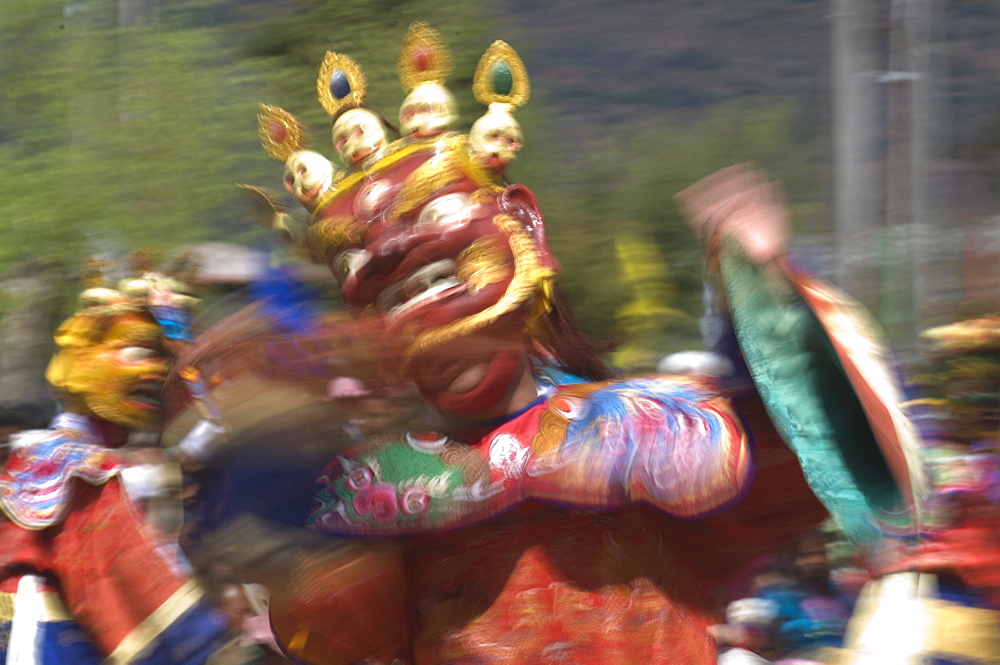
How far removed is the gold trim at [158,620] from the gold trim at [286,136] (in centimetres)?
92

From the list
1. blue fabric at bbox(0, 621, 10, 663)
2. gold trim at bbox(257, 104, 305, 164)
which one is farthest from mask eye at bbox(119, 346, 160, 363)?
gold trim at bbox(257, 104, 305, 164)

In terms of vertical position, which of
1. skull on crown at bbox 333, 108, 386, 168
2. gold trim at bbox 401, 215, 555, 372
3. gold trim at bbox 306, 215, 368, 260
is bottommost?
gold trim at bbox 401, 215, 555, 372

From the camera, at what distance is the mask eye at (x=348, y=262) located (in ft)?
6.20

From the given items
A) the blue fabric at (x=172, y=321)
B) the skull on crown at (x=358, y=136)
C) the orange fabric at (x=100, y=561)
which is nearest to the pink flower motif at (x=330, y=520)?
the skull on crown at (x=358, y=136)

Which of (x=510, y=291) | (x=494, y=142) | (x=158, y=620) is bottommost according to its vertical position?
(x=158, y=620)

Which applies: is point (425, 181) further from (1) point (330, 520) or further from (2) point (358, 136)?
(1) point (330, 520)

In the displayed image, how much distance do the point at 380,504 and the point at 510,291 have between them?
40 cm

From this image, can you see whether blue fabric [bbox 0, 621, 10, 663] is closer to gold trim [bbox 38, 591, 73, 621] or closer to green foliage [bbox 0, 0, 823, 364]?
gold trim [bbox 38, 591, 73, 621]

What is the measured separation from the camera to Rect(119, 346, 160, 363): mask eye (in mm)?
2695

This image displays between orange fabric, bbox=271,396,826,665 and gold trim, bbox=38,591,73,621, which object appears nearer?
A: orange fabric, bbox=271,396,826,665

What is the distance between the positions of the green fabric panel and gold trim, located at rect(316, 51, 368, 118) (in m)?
0.78

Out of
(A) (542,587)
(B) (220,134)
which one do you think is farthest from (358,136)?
(B) (220,134)

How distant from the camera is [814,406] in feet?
5.66

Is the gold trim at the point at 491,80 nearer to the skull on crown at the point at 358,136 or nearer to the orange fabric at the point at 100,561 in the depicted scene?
the skull on crown at the point at 358,136
